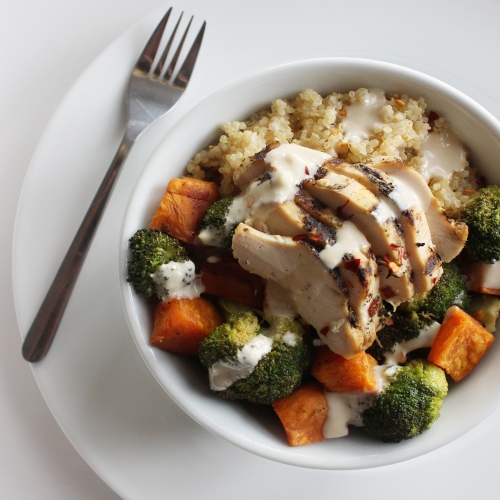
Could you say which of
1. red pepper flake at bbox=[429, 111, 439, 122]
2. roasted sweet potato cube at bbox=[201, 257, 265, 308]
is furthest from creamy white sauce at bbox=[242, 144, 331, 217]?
red pepper flake at bbox=[429, 111, 439, 122]

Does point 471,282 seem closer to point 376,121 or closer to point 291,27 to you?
point 376,121

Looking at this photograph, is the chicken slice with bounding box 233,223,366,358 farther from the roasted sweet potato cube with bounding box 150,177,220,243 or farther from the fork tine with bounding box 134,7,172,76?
the fork tine with bounding box 134,7,172,76

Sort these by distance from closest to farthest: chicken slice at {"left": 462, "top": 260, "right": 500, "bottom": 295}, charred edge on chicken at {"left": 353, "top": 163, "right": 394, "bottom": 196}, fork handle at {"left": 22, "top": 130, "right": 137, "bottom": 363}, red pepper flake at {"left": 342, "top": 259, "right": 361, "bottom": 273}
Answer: red pepper flake at {"left": 342, "top": 259, "right": 361, "bottom": 273}
charred edge on chicken at {"left": 353, "top": 163, "right": 394, "bottom": 196}
chicken slice at {"left": 462, "top": 260, "right": 500, "bottom": 295}
fork handle at {"left": 22, "top": 130, "right": 137, "bottom": 363}

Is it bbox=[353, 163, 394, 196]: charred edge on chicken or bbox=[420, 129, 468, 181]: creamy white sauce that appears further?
bbox=[420, 129, 468, 181]: creamy white sauce

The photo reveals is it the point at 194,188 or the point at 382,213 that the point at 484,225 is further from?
the point at 194,188

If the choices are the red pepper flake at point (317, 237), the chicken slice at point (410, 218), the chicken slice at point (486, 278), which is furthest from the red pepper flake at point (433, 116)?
the red pepper flake at point (317, 237)
